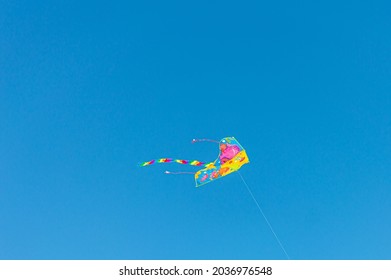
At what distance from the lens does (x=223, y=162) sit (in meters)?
23.4

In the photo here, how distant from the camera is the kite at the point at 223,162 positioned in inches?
896

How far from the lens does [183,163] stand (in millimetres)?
22953

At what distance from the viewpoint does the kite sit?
22750 millimetres
